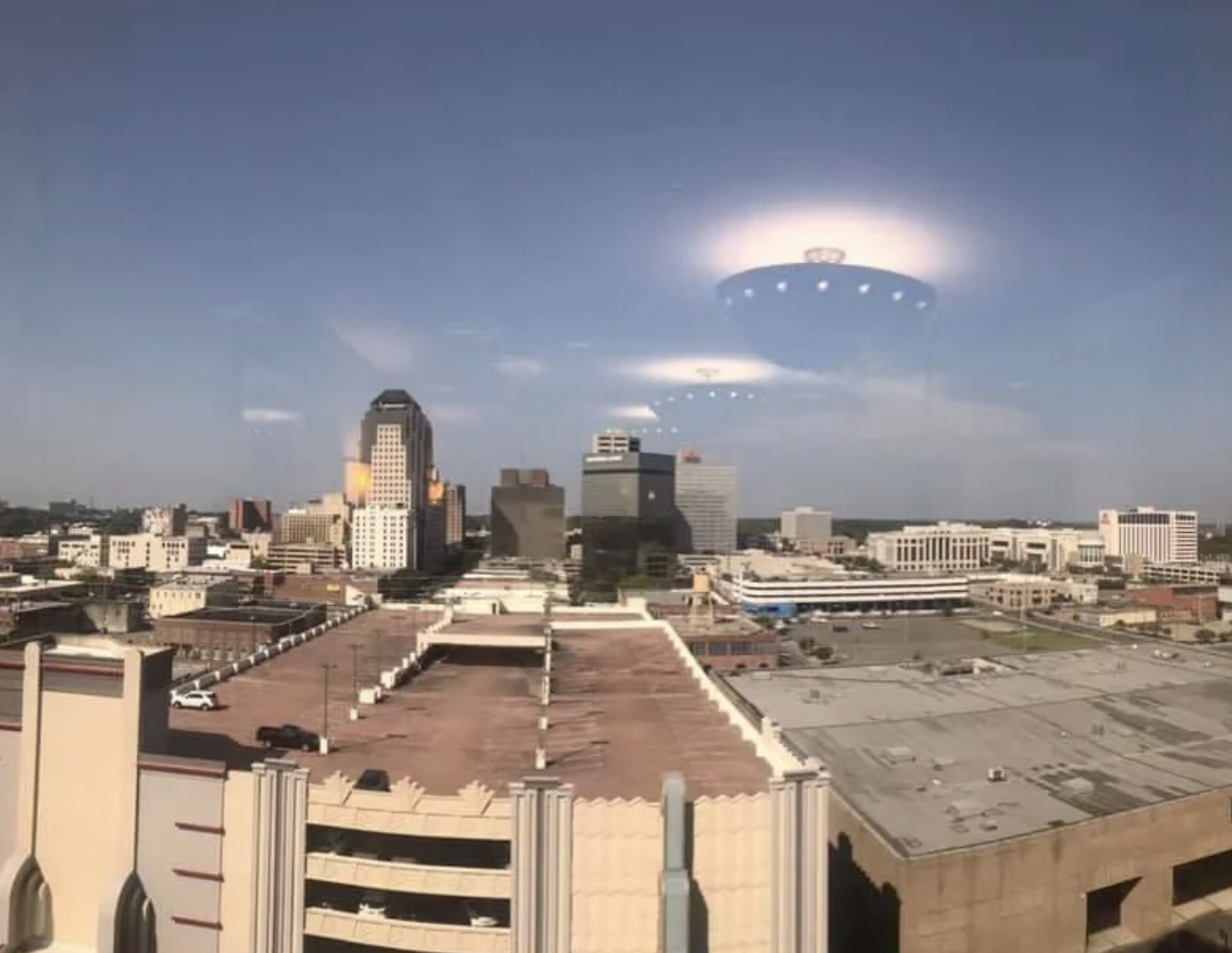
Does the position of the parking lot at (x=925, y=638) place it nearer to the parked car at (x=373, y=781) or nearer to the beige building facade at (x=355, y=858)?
the beige building facade at (x=355, y=858)

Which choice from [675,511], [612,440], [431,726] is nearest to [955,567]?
[675,511]

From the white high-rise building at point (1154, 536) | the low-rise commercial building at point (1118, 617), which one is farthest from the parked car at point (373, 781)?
the white high-rise building at point (1154, 536)

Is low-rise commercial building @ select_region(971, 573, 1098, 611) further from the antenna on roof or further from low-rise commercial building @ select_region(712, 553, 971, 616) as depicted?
the antenna on roof

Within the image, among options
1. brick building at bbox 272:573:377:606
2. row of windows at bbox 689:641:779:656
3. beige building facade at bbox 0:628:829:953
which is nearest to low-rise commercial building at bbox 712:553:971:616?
row of windows at bbox 689:641:779:656

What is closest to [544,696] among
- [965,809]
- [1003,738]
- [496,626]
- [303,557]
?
[496,626]

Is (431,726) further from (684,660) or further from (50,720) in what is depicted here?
(684,660)

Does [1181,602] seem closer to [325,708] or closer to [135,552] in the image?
[325,708]

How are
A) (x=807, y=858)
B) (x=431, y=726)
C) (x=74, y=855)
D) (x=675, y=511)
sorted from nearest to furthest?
(x=807, y=858) → (x=74, y=855) → (x=431, y=726) → (x=675, y=511)
